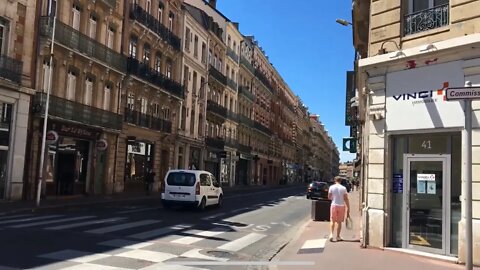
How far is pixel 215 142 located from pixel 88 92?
23227mm

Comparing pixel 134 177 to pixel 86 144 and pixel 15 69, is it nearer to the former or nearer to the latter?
pixel 86 144

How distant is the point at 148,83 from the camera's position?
34.6 m

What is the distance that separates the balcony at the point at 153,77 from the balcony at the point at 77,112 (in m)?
3.64

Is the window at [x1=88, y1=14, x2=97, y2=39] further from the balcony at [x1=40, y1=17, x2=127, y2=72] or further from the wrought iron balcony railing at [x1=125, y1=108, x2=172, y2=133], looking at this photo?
the wrought iron balcony railing at [x1=125, y1=108, x2=172, y2=133]

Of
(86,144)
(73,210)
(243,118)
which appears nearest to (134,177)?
(86,144)

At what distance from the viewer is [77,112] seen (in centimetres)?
2645

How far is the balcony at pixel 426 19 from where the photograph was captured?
1053 centimetres

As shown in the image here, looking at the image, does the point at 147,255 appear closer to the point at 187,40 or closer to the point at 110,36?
the point at 110,36

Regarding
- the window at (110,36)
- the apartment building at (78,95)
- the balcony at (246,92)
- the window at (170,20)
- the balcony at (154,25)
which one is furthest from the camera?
the balcony at (246,92)

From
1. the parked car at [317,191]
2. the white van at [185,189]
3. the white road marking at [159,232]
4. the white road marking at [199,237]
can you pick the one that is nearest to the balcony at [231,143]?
the parked car at [317,191]

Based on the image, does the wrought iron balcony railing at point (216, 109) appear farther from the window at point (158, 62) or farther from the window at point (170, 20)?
the window at point (158, 62)

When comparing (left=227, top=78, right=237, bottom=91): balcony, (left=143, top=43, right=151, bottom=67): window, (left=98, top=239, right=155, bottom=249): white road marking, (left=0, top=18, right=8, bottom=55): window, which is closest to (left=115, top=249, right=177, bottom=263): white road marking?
(left=98, top=239, right=155, bottom=249): white road marking

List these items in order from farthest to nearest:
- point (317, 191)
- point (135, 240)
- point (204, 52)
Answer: point (204, 52), point (317, 191), point (135, 240)

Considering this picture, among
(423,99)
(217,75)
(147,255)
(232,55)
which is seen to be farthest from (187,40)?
(147,255)
